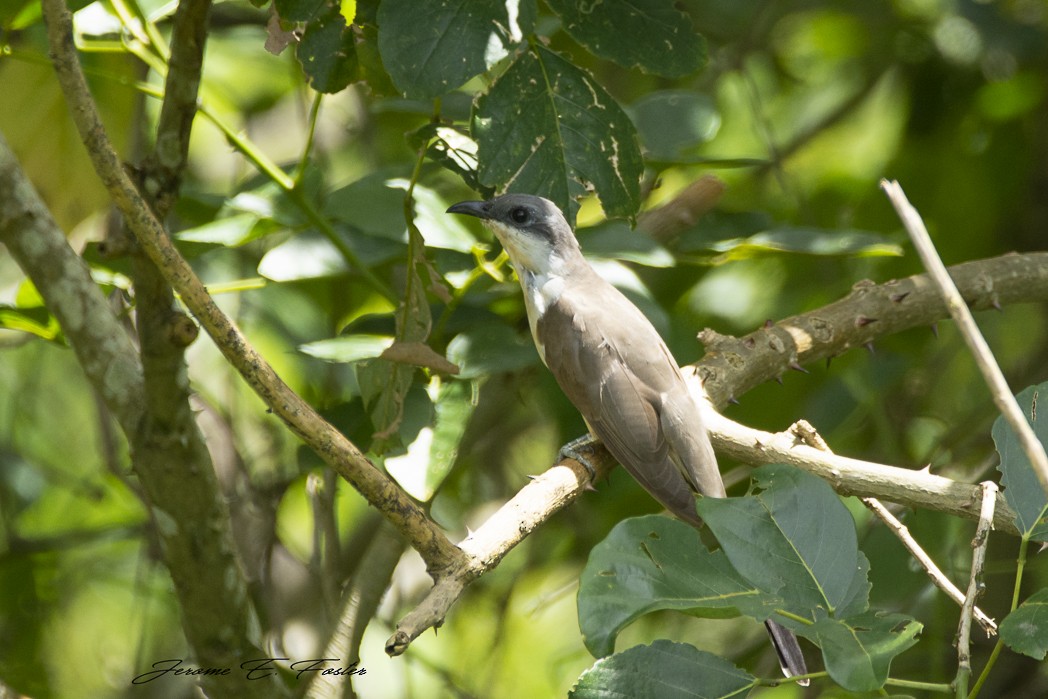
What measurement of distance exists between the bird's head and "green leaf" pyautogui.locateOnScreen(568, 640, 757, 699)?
2.04 meters

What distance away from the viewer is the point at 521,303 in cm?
417

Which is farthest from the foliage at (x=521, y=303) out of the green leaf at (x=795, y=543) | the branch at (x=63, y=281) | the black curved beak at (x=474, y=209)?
the black curved beak at (x=474, y=209)

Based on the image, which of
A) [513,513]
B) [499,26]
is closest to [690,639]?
[513,513]

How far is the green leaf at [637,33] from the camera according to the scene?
8.94 feet

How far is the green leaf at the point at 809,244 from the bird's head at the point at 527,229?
1.98ft

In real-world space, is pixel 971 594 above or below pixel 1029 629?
above

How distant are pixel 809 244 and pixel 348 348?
1.58 meters

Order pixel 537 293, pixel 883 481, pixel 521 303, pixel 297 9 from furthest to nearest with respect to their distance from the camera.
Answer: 1. pixel 521 303
2. pixel 537 293
3. pixel 297 9
4. pixel 883 481

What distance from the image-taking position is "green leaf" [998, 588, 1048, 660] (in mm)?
1794

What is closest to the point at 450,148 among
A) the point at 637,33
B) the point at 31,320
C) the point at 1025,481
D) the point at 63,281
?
the point at 637,33

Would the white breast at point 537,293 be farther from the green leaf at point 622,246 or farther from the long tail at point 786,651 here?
the long tail at point 786,651

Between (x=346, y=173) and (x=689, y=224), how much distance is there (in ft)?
9.92

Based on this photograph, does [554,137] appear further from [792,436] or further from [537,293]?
[537,293]

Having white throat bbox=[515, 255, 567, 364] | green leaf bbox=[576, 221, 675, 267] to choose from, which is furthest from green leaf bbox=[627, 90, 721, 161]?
white throat bbox=[515, 255, 567, 364]
